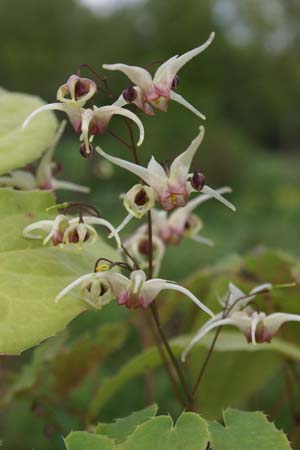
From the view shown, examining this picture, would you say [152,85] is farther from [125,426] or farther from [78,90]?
[125,426]

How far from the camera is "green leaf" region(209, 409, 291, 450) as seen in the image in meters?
0.46

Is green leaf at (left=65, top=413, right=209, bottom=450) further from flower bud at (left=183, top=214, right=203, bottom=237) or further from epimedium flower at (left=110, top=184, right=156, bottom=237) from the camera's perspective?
flower bud at (left=183, top=214, right=203, bottom=237)

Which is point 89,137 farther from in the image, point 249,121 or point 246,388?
point 249,121

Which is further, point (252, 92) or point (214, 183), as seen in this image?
point (252, 92)

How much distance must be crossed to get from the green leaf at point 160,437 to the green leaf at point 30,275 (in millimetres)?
74

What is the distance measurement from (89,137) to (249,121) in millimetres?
16432

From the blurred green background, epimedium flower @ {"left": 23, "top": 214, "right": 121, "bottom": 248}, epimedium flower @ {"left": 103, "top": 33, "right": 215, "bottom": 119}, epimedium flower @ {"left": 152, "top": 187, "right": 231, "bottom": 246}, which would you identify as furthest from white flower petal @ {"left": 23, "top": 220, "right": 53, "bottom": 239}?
the blurred green background

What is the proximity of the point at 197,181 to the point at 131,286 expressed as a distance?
86 millimetres

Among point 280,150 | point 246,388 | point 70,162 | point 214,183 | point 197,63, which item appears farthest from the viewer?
point 280,150

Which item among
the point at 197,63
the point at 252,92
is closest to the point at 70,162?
the point at 197,63

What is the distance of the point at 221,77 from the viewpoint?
45.1 ft

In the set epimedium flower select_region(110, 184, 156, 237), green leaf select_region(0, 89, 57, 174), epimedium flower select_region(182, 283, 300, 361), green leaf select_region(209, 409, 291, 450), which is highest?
epimedium flower select_region(110, 184, 156, 237)

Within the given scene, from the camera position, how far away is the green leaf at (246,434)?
0.46 meters

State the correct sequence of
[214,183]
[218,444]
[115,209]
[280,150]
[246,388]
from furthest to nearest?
[280,150] → [214,183] → [115,209] → [246,388] → [218,444]
